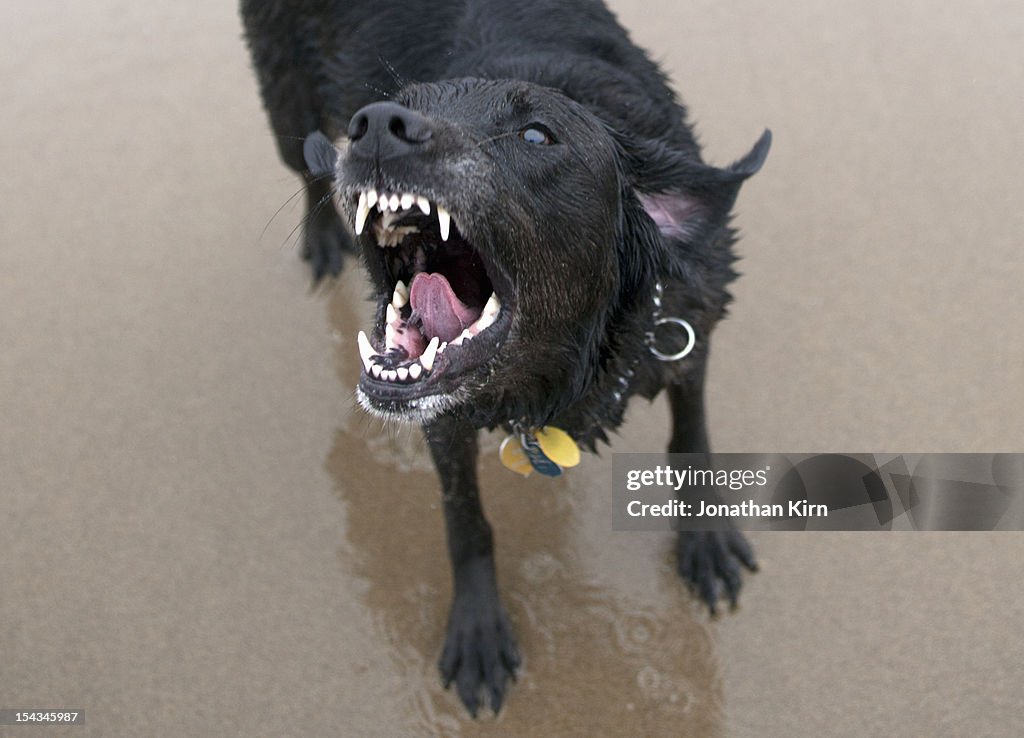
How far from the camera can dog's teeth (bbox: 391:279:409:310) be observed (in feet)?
7.66

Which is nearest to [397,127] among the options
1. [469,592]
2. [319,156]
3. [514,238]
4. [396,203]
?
[396,203]

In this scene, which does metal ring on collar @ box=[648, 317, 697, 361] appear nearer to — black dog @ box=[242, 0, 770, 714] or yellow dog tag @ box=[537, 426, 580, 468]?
black dog @ box=[242, 0, 770, 714]

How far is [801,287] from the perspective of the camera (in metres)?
3.78

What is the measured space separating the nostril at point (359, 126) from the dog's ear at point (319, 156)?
22.6 inches

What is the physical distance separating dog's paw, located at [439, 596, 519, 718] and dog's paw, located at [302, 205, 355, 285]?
66.9 inches

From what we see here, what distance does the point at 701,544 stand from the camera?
306 centimetres

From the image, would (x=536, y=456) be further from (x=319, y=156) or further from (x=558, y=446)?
(x=319, y=156)

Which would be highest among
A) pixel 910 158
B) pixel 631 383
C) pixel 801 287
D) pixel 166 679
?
pixel 910 158

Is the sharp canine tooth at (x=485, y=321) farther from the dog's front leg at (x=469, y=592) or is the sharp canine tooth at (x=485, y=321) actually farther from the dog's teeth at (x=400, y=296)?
the dog's front leg at (x=469, y=592)

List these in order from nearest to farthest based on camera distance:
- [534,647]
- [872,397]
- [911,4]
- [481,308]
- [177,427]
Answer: [481,308] → [534,647] → [872,397] → [177,427] → [911,4]

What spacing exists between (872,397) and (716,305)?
2.78 feet

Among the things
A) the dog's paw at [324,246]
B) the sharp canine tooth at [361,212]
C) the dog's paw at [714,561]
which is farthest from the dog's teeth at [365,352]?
the dog's paw at [324,246]

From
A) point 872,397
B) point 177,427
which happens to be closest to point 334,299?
point 177,427

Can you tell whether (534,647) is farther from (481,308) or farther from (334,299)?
(334,299)
